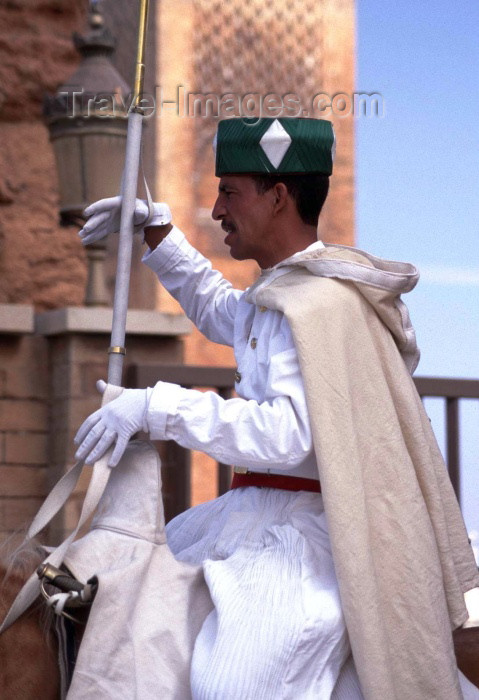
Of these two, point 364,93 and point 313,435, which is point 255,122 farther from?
point 364,93

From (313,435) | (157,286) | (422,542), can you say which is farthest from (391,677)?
(157,286)

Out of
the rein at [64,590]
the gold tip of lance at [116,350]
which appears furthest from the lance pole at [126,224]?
the rein at [64,590]

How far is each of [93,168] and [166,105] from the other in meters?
5.49

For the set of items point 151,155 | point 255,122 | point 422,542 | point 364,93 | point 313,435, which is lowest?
point 422,542

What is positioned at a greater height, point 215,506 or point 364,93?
point 364,93

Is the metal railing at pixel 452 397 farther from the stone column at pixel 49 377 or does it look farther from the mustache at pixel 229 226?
the mustache at pixel 229 226

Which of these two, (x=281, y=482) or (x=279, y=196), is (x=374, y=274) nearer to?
(x=279, y=196)

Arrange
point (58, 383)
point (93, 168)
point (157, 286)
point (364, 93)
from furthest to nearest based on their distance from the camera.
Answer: point (157, 286), point (93, 168), point (58, 383), point (364, 93)

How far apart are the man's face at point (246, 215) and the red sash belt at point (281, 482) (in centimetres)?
46

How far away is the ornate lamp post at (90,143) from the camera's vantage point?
20.3ft

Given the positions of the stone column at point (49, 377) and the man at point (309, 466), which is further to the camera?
the stone column at point (49, 377)

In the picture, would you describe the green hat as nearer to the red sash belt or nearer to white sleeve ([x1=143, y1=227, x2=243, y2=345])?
white sleeve ([x1=143, y1=227, x2=243, y2=345])

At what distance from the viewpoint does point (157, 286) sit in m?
10.9

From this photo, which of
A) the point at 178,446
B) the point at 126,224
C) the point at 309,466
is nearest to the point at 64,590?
the point at 309,466
